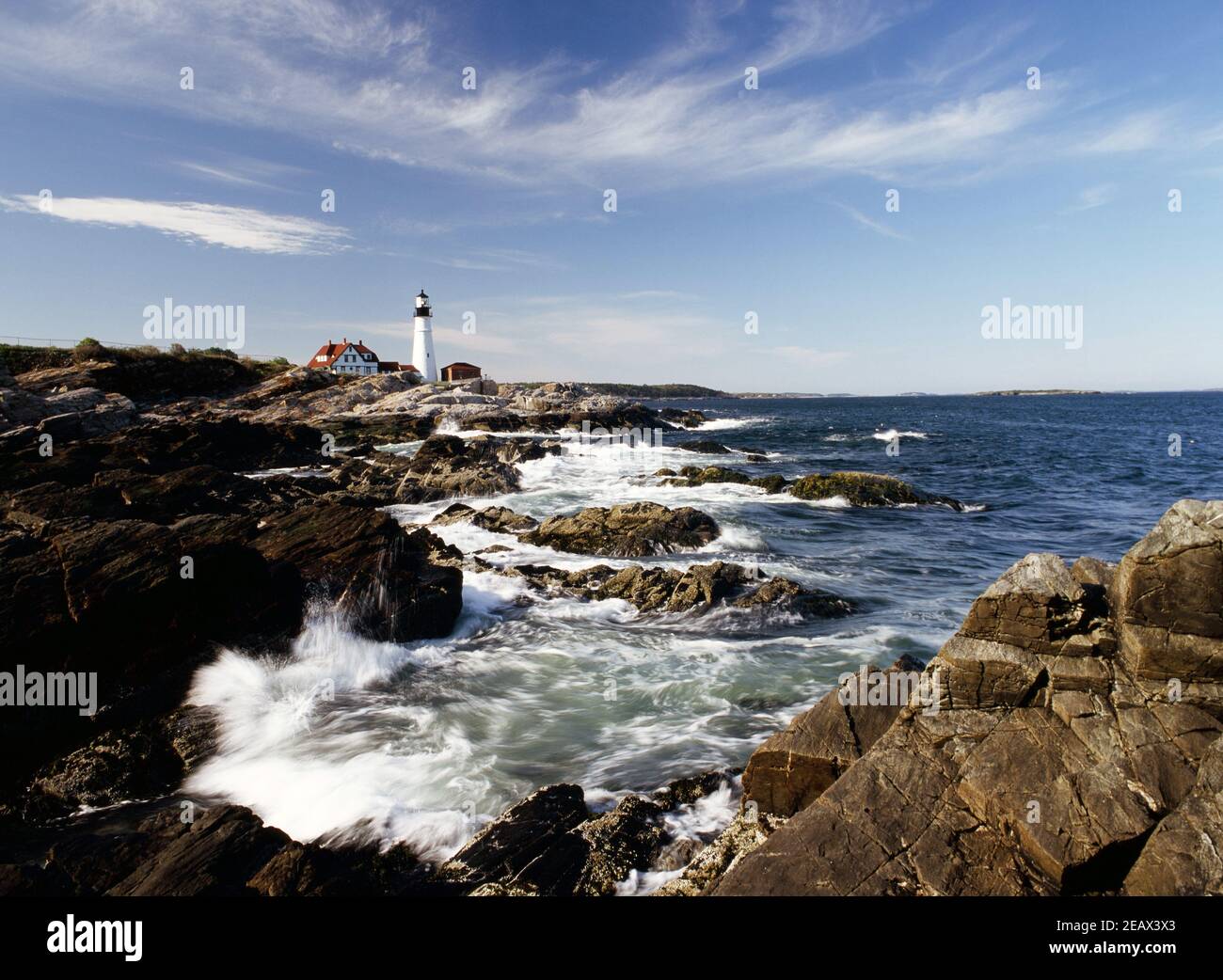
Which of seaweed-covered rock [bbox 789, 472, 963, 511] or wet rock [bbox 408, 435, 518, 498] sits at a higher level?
wet rock [bbox 408, 435, 518, 498]

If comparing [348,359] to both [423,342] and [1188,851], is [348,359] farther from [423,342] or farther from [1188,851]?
[1188,851]

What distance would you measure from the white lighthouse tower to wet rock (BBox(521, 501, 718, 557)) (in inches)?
3304

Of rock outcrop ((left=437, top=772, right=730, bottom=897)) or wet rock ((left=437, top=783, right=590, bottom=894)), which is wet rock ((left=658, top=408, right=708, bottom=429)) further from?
wet rock ((left=437, top=783, right=590, bottom=894))

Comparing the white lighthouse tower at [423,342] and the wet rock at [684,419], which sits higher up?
the white lighthouse tower at [423,342]

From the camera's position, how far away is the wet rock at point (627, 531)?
20.8m

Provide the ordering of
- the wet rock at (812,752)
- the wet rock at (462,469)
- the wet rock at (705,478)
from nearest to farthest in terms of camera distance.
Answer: the wet rock at (812,752), the wet rock at (462,469), the wet rock at (705,478)

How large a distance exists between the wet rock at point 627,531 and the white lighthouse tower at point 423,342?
275ft

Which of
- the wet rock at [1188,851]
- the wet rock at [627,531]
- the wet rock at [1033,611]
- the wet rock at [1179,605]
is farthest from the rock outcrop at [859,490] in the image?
the wet rock at [1188,851]

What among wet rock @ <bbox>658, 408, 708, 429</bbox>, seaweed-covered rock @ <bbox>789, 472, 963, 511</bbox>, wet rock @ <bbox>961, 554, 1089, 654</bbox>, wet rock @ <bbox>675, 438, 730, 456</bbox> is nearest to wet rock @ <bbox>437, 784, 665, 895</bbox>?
wet rock @ <bbox>961, 554, 1089, 654</bbox>

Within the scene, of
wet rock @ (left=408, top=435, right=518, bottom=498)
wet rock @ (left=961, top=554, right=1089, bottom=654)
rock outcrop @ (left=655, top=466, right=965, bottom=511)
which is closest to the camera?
wet rock @ (left=961, top=554, right=1089, bottom=654)

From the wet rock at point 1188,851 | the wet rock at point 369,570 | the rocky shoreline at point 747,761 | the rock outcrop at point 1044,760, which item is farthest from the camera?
the wet rock at point 369,570

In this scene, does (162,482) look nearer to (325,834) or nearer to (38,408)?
(325,834)

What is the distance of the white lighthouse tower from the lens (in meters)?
99.3

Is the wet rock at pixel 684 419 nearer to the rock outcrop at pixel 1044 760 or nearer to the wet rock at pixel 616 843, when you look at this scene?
the rock outcrop at pixel 1044 760
